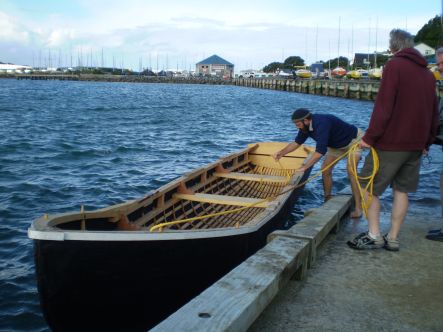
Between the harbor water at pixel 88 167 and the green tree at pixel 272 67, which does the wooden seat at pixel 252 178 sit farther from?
the green tree at pixel 272 67

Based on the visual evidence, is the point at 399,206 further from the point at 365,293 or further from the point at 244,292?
the point at 244,292

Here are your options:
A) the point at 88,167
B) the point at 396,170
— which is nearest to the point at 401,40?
the point at 396,170

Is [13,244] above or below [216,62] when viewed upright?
below

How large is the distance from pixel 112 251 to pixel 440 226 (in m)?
4.02

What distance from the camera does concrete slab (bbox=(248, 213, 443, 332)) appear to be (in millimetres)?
3502

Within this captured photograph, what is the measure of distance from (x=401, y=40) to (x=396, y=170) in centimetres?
122

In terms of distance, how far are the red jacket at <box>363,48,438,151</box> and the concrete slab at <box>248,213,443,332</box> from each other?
3.67ft

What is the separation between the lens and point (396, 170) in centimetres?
466

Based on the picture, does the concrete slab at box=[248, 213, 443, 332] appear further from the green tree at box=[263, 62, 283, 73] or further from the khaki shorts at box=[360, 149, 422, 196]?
the green tree at box=[263, 62, 283, 73]

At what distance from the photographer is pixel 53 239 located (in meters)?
4.08

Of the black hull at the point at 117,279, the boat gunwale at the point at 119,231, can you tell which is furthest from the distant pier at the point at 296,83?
the black hull at the point at 117,279

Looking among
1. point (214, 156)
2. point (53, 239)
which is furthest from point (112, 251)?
point (214, 156)

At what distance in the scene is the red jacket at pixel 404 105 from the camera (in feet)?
14.4

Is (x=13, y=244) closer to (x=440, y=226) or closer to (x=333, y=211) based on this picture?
(x=333, y=211)
